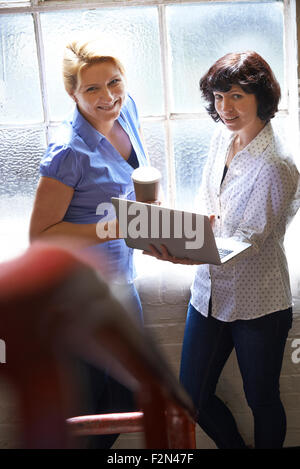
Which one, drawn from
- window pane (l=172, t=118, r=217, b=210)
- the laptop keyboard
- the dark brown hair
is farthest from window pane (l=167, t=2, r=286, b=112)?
the laptop keyboard

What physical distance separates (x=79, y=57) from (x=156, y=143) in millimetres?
671

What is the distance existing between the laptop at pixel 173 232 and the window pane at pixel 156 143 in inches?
25.3

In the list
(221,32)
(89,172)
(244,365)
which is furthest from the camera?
(221,32)

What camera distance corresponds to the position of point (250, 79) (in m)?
1.71

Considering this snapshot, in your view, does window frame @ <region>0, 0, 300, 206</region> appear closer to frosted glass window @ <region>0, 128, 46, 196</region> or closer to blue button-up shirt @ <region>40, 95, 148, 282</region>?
frosted glass window @ <region>0, 128, 46, 196</region>

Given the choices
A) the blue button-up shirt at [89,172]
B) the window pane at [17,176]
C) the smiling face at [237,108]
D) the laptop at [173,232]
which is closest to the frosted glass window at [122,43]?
the window pane at [17,176]

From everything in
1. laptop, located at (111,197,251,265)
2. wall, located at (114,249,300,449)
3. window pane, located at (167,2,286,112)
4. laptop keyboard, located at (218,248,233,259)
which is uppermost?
window pane, located at (167,2,286,112)

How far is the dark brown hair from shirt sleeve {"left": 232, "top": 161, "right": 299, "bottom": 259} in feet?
0.61

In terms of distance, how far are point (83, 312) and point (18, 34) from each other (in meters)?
2.15

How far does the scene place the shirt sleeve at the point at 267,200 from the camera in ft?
5.59

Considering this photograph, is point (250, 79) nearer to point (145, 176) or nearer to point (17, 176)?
point (145, 176)

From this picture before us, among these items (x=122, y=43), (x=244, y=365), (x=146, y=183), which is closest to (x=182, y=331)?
(x=244, y=365)

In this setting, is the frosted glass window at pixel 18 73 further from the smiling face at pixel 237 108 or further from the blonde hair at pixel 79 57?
the smiling face at pixel 237 108

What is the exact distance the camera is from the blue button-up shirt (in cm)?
169
